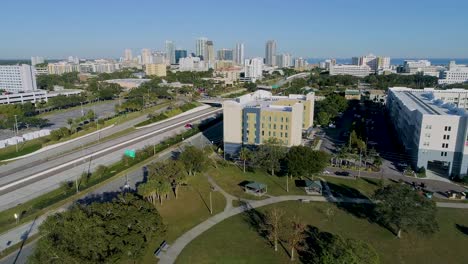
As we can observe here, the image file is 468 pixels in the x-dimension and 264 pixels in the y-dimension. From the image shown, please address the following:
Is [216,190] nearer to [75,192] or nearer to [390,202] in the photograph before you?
[75,192]

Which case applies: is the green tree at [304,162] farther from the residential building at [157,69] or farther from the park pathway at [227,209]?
the residential building at [157,69]

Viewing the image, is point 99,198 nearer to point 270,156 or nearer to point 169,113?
point 270,156

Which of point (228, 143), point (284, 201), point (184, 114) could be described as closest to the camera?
point (284, 201)

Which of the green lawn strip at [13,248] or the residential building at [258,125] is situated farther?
the residential building at [258,125]

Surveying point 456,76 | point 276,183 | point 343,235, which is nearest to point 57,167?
point 276,183

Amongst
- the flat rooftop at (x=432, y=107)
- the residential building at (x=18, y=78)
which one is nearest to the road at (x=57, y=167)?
the flat rooftop at (x=432, y=107)

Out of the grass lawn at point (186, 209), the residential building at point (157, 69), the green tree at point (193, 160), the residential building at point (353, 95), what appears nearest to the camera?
the grass lawn at point (186, 209)

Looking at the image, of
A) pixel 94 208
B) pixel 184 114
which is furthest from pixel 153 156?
pixel 184 114
